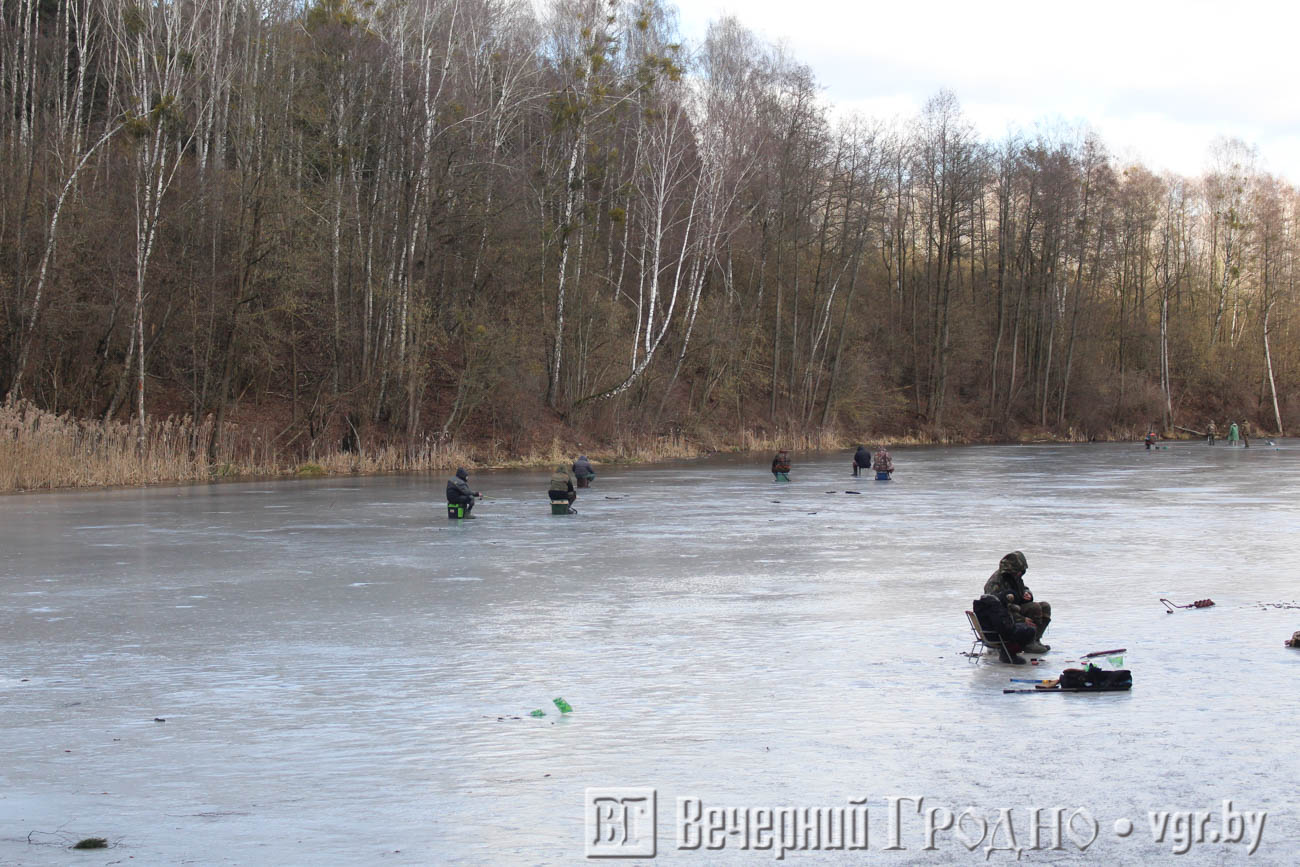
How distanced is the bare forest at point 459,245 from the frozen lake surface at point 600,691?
52.6 feet

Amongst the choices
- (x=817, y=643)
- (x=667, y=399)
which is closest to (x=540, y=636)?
(x=817, y=643)

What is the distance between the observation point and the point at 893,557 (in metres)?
15.4

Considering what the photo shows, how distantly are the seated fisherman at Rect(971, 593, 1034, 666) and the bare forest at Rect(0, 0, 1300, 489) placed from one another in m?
22.6

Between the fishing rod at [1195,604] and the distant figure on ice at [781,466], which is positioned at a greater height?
the distant figure on ice at [781,466]

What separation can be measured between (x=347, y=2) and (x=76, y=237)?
10.7 m

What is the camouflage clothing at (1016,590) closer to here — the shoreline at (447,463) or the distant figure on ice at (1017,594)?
the distant figure on ice at (1017,594)

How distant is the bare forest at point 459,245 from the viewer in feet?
106

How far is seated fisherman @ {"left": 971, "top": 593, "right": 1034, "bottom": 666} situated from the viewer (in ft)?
29.8

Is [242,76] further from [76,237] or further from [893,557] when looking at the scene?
[893,557]

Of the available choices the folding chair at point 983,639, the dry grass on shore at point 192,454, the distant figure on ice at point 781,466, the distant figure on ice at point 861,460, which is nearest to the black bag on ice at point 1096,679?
the folding chair at point 983,639

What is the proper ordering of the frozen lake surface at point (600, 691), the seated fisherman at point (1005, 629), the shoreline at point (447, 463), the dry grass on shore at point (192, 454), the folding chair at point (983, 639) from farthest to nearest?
the shoreline at point (447, 463)
the dry grass on shore at point (192, 454)
the folding chair at point (983, 639)
the seated fisherman at point (1005, 629)
the frozen lake surface at point (600, 691)

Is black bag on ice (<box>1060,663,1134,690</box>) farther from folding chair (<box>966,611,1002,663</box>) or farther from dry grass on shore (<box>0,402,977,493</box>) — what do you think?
dry grass on shore (<box>0,402,977,493</box>)

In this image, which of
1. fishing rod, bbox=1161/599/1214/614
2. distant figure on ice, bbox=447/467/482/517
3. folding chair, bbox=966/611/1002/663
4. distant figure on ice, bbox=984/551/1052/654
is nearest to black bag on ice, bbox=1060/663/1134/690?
folding chair, bbox=966/611/1002/663

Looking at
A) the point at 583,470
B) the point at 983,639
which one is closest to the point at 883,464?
Result: the point at 583,470
